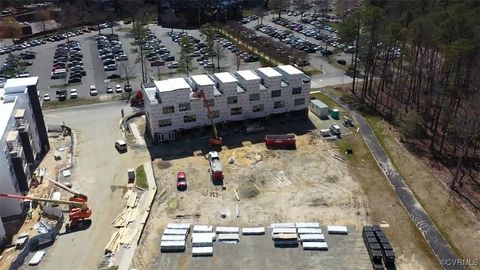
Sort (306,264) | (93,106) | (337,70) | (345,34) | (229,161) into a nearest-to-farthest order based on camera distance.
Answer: (306,264) < (229,161) < (93,106) < (345,34) < (337,70)

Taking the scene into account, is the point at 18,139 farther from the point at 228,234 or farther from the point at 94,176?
the point at 228,234

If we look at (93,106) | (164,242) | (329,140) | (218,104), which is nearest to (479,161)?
(329,140)

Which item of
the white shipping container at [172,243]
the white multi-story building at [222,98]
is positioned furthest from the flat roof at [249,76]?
the white shipping container at [172,243]

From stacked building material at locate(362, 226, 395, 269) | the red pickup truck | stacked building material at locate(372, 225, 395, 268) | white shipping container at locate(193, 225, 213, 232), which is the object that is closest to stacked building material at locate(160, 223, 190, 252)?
white shipping container at locate(193, 225, 213, 232)

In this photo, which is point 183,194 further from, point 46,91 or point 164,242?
point 46,91

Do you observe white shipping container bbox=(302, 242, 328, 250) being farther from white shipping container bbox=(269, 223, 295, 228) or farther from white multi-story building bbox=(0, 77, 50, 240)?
white multi-story building bbox=(0, 77, 50, 240)
